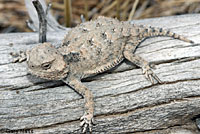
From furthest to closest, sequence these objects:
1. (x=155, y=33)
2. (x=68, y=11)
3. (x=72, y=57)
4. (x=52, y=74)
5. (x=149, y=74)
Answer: (x=68, y=11) < (x=155, y=33) < (x=149, y=74) < (x=72, y=57) < (x=52, y=74)

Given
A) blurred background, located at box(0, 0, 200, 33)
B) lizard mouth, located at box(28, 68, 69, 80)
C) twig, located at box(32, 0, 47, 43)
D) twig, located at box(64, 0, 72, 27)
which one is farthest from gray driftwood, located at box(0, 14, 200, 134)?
blurred background, located at box(0, 0, 200, 33)

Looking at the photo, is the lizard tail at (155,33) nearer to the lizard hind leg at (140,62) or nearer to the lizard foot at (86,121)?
the lizard hind leg at (140,62)

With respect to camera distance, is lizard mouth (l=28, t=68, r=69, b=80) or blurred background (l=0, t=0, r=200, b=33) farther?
blurred background (l=0, t=0, r=200, b=33)

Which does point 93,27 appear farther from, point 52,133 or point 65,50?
point 52,133

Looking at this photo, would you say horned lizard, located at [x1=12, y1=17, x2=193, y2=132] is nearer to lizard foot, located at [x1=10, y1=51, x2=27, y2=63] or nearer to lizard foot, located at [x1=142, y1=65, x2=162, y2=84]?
lizard foot, located at [x1=142, y1=65, x2=162, y2=84]

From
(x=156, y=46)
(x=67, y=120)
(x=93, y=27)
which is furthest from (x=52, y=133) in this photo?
(x=156, y=46)

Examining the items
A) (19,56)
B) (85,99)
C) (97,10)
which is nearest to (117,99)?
(85,99)

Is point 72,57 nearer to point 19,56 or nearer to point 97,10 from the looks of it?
point 19,56

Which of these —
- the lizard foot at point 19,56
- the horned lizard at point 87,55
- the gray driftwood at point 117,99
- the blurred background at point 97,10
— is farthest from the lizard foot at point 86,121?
the blurred background at point 97,10
